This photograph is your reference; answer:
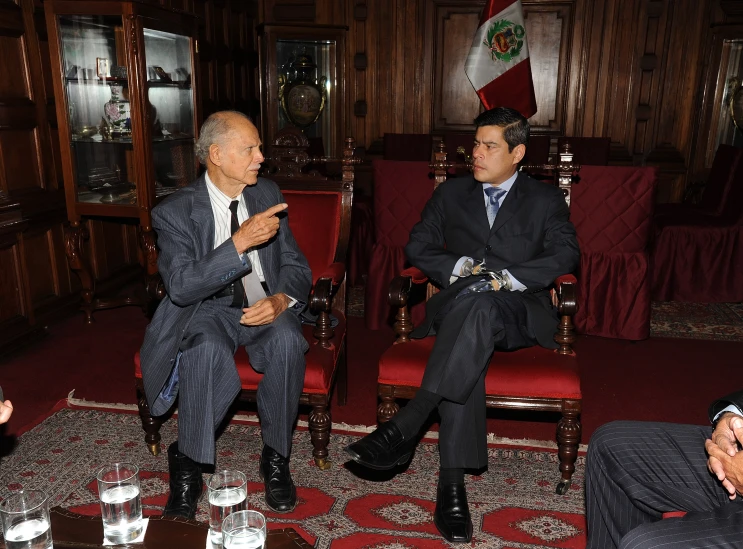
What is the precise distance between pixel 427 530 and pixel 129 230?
360 centimetres

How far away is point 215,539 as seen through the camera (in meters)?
1.41

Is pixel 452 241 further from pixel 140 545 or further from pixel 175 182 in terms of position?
pixel 175 182

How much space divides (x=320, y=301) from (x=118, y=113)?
7.32 ft

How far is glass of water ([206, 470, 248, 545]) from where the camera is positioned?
146 centimetres

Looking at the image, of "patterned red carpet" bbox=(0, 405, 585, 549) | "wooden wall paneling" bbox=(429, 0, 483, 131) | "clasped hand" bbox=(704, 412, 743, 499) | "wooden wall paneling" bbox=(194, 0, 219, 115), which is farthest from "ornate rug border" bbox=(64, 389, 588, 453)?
"wooden wall paneling" bbox=(429, 0, 483, 131)

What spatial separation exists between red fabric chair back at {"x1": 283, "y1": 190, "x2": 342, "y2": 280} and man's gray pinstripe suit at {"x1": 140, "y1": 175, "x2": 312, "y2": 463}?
557 mm

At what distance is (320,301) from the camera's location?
8.25 feet

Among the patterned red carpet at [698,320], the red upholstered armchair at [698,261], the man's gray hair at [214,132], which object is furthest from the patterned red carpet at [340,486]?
the red upholstered armchair at [698,261]

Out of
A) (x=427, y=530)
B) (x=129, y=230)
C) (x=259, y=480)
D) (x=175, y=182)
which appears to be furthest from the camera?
(x=129, y=230)

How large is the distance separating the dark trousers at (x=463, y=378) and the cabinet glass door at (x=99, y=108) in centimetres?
243

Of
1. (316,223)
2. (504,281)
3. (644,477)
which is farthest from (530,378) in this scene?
(316,223)

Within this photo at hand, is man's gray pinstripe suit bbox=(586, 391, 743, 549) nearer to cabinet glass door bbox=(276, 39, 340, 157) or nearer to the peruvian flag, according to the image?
the peruvian flag

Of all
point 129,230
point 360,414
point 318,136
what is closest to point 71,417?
point 360,414

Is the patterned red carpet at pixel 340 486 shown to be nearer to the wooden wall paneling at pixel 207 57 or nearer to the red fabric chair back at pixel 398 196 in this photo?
the red fabric chair back at pixel 398 196
